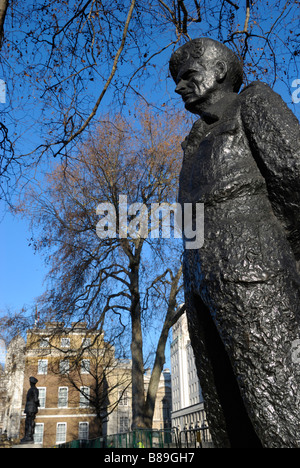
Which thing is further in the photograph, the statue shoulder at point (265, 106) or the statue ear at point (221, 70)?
the statue ear at point (221, 70)

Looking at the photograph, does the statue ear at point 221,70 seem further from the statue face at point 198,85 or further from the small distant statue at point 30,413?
the small distant statue at point 30,413

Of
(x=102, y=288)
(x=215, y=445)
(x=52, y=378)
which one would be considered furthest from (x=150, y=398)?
(x=52, y=378)

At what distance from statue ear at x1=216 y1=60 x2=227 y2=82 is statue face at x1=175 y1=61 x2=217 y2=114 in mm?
24

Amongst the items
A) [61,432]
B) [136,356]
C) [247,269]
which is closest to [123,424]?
[61,432]

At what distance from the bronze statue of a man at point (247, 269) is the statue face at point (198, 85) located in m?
0.13

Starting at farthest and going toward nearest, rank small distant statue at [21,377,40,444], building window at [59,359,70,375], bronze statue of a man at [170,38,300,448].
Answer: small distant statue at [21,377,40,444] → building window at [59,359,70,375] → bronze statue of a man at [170,38,300,448]

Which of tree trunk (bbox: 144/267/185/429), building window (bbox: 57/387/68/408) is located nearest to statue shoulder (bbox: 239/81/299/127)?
tree trunk (bbox: 144/267/185/429)

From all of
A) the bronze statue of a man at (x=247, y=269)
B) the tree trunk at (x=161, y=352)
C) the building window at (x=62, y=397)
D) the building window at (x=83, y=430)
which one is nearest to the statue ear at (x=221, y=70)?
the bronze statue of a man at (x=247, y=269)

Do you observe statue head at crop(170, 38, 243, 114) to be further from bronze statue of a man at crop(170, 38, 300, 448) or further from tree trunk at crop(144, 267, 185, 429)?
tree trunk at crop(144, 267, 185, 429)

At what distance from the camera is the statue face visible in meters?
2.54

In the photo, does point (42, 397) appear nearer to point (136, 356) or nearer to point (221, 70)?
point (136, 356)

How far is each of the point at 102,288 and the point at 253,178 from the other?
14.5 metres

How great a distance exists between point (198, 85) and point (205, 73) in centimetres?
8

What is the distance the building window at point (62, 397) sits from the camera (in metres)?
39.7
